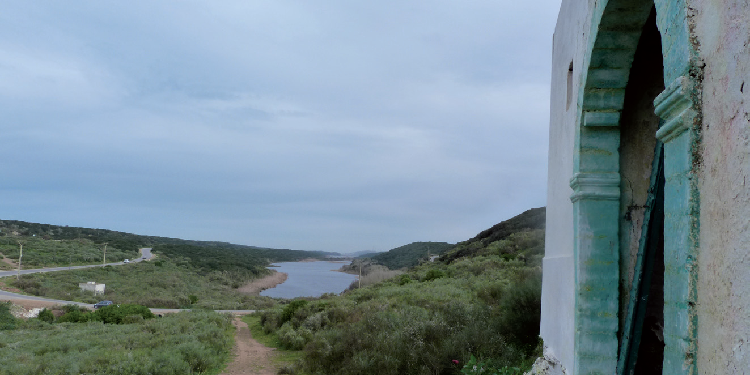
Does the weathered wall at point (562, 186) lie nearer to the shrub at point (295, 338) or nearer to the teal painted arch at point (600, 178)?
the teal painted arch at point (600, 178)

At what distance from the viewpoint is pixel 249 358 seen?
12.0 metres

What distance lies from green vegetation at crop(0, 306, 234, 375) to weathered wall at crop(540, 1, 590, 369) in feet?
25.1

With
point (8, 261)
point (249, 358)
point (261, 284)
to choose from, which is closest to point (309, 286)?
point (261, 284)

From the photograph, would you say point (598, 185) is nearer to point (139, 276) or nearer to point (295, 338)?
point (295, 338)

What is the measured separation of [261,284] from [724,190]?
47.6m

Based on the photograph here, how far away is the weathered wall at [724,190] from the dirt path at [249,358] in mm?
10103

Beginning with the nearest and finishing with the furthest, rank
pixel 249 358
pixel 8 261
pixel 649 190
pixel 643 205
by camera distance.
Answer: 1. pixel 649 190
2. pixel 643 205
3. pixel 249 358
4. pixel 8 261

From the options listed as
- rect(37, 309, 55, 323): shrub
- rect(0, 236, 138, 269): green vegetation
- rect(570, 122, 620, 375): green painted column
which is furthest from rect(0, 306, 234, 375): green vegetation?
rect(0, 236, 138, 269): green vegetation

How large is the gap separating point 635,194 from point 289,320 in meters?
13.8

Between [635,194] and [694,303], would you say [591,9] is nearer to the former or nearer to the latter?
[635,194]

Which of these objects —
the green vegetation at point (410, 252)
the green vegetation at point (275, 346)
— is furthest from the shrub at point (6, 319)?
the green vegetation at point (410, 252)

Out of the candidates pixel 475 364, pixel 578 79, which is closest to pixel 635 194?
pixel 578 79

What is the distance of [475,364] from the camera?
683cm

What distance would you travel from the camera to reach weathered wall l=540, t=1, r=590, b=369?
12.9ft
